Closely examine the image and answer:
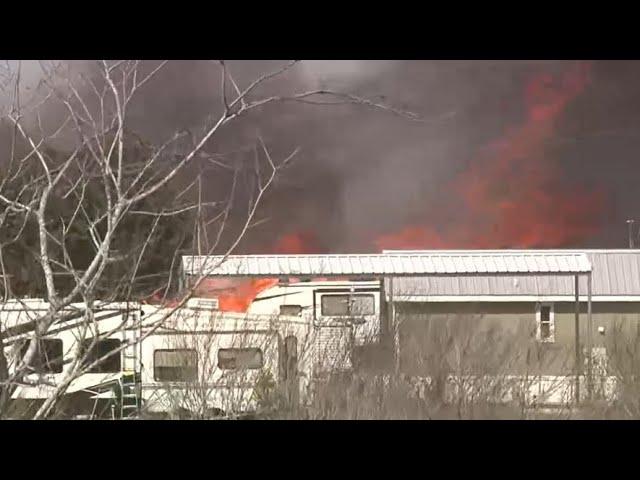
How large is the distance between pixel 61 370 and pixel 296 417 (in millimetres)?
1114

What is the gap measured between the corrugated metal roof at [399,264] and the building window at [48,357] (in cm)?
68

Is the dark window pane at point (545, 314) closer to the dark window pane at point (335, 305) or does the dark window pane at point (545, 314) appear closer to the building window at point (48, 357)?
the dark window pane at point (335, 305)

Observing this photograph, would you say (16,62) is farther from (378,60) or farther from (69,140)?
(378,60)

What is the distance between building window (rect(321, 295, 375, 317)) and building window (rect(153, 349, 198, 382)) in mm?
607

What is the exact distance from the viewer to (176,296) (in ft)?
11.3

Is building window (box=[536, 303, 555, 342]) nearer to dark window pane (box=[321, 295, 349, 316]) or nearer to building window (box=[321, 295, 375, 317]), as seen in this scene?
building window (box=[321, 295, 375, 317])

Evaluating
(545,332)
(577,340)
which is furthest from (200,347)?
(577,340)

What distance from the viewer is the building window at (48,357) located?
342cm

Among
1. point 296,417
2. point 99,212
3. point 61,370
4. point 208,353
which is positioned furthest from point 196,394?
point 99,212

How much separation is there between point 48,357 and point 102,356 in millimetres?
240

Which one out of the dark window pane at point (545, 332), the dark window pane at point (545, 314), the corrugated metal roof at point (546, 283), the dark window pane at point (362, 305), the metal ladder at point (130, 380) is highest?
the corrugated metal roof at point (546, 283)

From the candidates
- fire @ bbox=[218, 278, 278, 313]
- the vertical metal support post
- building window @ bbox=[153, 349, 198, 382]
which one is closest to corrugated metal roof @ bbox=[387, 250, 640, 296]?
the vertical metal support post

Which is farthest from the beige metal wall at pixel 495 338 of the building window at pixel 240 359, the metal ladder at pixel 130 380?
the metal ladder at pixel 130 380

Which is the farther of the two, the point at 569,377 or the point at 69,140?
the point at 69,140
